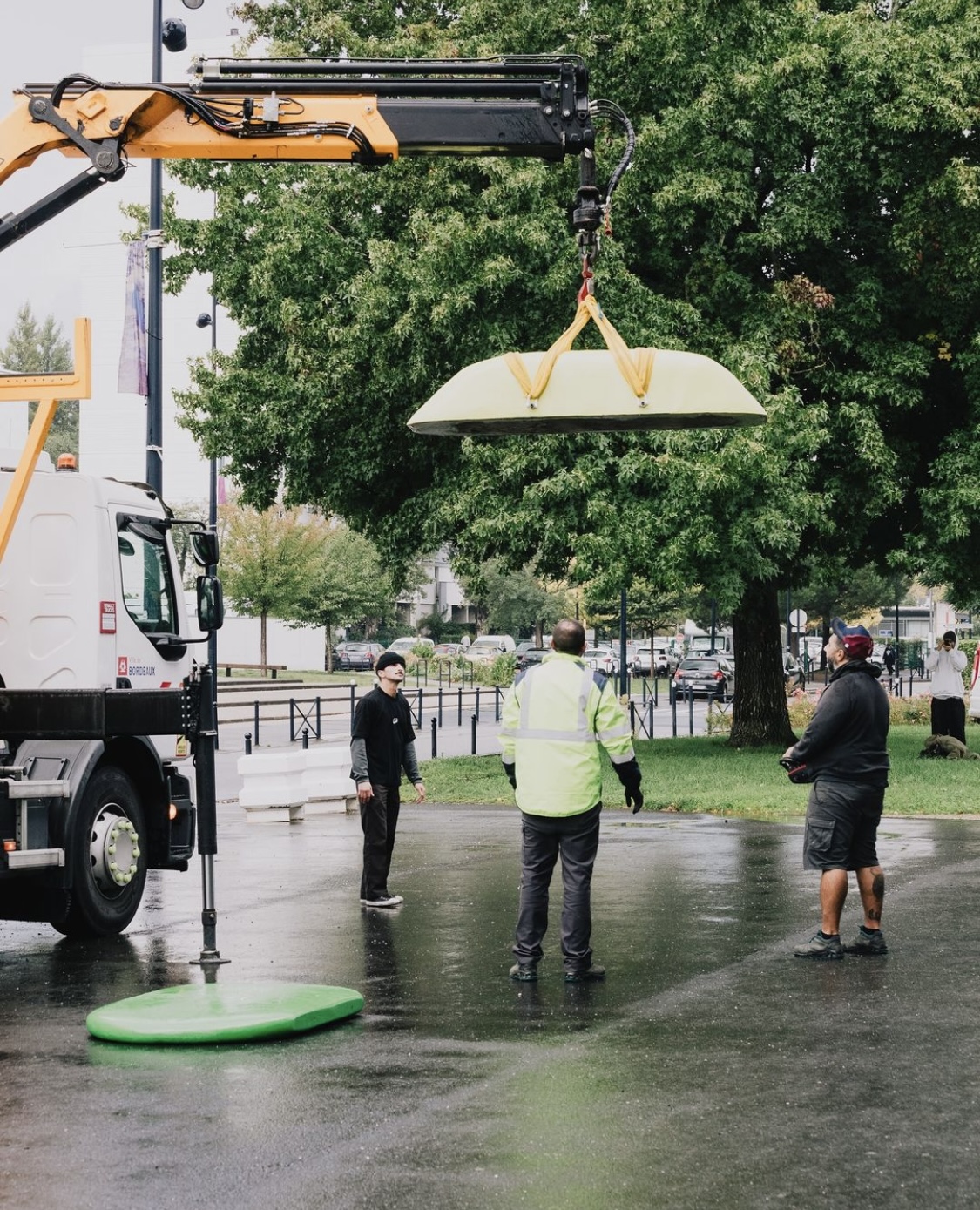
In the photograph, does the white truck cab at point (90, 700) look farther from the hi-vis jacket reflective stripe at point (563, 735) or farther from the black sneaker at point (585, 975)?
the black sneaker at point (585, 975)

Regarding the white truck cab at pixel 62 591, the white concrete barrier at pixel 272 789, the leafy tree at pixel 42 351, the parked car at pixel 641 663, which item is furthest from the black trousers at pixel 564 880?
the leafy tree at pixel 42 351

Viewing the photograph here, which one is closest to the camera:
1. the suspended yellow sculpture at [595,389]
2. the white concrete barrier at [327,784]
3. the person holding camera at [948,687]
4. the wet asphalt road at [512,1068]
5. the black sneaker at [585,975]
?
the wet asphalt road at [512,1068]

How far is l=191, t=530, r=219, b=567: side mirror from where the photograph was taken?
11039 mm

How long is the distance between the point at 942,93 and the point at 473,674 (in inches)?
1691

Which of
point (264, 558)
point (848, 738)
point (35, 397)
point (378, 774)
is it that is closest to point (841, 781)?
point (848, 738)

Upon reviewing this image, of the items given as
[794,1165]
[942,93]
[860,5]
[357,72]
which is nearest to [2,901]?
[357,72]

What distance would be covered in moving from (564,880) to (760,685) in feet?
60.6

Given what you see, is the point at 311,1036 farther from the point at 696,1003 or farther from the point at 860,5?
the point at 860,5

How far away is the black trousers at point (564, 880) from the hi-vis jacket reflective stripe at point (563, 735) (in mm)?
108

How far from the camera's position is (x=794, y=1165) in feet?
19.4

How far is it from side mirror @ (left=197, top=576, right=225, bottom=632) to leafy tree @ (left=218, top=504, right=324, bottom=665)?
49.5 meters

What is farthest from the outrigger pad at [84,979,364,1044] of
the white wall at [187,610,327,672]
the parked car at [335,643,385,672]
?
the white wall at [187,610,327,672]

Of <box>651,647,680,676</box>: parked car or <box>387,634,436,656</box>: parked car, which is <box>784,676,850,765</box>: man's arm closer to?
<box>387,634,436,656</box>: parked car

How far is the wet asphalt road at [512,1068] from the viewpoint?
5.77m
